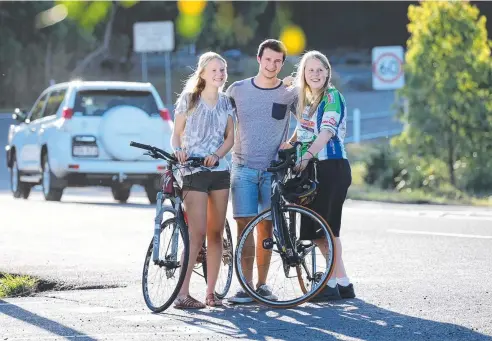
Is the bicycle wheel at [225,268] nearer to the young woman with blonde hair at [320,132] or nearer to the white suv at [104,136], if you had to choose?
the young woman with blonde hair at [320,132]

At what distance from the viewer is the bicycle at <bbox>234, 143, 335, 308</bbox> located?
975 cm

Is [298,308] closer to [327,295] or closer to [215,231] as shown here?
[327,295]

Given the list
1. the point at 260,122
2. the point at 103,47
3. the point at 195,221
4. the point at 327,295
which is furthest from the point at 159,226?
the point at 103,47

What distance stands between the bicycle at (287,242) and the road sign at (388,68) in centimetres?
1915

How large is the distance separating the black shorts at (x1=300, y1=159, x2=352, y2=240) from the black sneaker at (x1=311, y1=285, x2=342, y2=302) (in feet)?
1.20

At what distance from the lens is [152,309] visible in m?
9.65

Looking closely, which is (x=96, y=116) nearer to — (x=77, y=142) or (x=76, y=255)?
(x=77, y=142)

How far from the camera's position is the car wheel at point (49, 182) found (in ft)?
→ 70.8

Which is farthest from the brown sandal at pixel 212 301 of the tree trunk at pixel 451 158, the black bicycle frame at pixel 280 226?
the tree trunk at pixel 451 158

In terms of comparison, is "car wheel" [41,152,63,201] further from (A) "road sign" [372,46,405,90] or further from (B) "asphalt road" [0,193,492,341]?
(A) "road sign" [372,46,405,90]

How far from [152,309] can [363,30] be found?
45.8 m

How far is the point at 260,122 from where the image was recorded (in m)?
10.0

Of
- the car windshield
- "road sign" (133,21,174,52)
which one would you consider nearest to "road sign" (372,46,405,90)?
the car windshield

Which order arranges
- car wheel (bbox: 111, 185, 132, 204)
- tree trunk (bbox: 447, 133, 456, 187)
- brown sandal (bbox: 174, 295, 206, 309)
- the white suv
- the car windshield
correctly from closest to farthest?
brown sandal (bbox: 174, 295, 206, 309)
the white suv
the car windshield
car wheel (bbox: 111, 185, 132, 204)
tree trunk (bbox: 447, 133, 456, 187)
